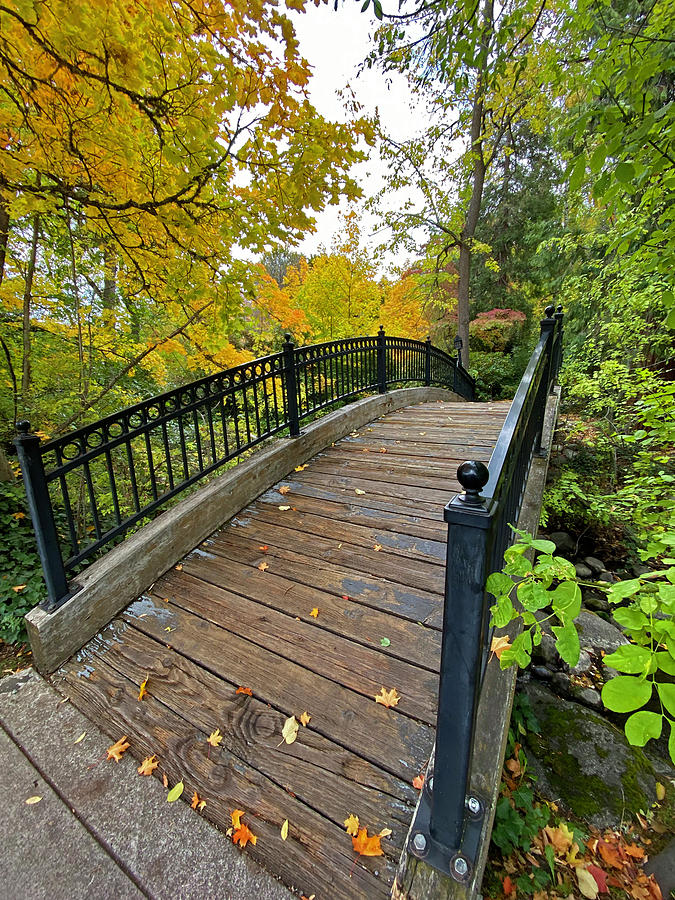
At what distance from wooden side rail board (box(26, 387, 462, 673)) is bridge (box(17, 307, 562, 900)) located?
0.01m

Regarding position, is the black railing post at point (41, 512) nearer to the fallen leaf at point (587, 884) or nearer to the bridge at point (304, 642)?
the bridge at point (304, 642)

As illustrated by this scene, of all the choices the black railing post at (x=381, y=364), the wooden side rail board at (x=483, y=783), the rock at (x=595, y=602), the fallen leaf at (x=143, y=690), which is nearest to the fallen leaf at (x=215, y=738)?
the fallen leaf at (x=143, y=690)

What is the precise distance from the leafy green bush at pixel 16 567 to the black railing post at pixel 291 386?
250 centimetres

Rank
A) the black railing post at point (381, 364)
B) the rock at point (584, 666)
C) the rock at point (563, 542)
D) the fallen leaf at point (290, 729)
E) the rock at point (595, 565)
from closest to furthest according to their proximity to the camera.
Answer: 1. the fallen leaf at point (290, 729)
2. the rock at point (584, 666)
3. the rock at point (595, 565)
4. the rock at point (563, 542)
5. the black railing post at point (381, 364)

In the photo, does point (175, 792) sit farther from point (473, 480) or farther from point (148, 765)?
point (473, 480)

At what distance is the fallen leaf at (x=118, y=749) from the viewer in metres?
1.63

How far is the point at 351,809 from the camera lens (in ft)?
4.55

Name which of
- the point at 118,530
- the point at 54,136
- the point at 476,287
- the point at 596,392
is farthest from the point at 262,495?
the point at 476,287

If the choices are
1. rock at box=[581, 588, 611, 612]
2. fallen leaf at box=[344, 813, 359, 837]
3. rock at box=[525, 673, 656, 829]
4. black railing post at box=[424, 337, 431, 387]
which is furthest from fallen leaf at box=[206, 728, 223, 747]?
black railing post at box=[424, 337, 431, 387]

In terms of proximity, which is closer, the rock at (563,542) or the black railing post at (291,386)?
the black railing post at (291,386)

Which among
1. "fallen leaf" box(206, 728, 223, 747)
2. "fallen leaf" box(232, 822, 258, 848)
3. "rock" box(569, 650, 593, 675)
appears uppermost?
"fallen leaf" box(206, 728, 223, 747)

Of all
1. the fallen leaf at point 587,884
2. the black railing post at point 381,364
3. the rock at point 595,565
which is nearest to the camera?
the fallen leaf at point 587,884

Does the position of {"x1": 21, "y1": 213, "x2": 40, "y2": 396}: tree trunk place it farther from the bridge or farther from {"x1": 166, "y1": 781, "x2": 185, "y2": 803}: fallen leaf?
{"x1": 166, "y1": 781, "x2": 185, "y2": 803}: fallen leaf

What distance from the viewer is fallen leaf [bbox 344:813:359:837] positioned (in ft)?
4.34
